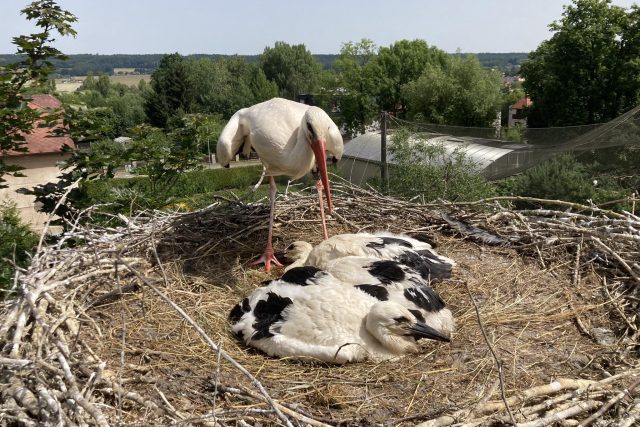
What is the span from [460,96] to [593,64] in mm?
6981

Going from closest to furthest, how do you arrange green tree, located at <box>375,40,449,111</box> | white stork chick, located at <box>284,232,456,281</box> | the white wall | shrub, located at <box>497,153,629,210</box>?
1. white stork chick, located at <box>284,232,456,281</box>
2. shrub, located at <box>497,153,629,210</box>
3. the white wall
4. green tree, located at <box>375,40,449,111</box>

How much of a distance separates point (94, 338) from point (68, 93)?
2228 mm

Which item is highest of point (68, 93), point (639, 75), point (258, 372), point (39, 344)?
point (639, 75)

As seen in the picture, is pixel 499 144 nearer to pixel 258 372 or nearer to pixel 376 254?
pixel 376 254

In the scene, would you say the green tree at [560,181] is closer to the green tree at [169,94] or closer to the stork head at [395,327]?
the stork head at [395,327]

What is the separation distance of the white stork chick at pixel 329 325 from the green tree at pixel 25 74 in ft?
6.28

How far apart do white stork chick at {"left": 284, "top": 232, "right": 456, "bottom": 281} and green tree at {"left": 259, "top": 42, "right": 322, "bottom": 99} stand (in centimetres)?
5261

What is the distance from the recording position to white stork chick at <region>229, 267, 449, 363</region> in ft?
8.05

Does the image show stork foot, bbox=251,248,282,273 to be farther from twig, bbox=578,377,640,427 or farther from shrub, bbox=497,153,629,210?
shrub, bbox=497,153,629,210

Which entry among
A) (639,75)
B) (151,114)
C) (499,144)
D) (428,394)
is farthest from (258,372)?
(151,114)

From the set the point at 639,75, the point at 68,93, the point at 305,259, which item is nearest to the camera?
the point at 305,259

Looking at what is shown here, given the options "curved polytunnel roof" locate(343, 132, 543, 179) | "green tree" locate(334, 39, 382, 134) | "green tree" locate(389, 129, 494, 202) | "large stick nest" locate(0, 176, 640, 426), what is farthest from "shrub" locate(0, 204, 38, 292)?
"green tree" locate(334, 39, 382, 134)

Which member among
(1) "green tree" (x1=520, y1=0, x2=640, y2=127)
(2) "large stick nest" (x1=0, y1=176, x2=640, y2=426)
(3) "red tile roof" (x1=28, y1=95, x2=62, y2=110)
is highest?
(1) "green tree" (x1=520, y1=0, x2=640, y2=127)

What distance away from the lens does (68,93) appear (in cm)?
396
